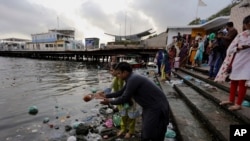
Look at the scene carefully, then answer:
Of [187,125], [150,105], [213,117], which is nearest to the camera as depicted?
[150,105]

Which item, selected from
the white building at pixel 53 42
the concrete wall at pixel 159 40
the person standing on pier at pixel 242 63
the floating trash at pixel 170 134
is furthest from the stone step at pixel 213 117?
the white building at pixel 53 42

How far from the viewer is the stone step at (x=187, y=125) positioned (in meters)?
3.53

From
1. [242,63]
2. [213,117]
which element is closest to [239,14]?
[242,63]

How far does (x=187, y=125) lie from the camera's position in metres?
4.04

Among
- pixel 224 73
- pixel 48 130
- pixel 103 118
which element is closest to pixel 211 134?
pixel 224 73

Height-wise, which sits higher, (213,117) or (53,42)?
(53,42)

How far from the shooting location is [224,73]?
4371 millimetres

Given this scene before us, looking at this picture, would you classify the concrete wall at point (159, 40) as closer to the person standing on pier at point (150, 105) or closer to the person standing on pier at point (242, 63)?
the person standing on pier at point (242, 63)

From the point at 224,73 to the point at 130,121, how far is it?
233 centimetres

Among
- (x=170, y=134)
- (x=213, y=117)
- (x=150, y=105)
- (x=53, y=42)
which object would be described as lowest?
(x=170, y=134)

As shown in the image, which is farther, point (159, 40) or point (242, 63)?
point (159, 40)

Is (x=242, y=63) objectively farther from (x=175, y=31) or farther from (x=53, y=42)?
(x=53, y=42)

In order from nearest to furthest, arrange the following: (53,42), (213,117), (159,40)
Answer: (213,117)
(159,40)
(53,42)

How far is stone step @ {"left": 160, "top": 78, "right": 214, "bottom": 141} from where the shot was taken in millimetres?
3533
